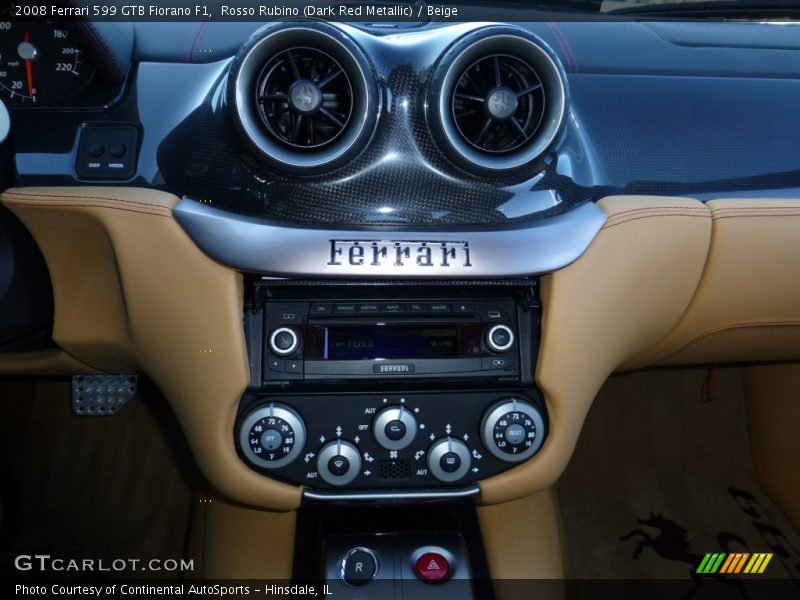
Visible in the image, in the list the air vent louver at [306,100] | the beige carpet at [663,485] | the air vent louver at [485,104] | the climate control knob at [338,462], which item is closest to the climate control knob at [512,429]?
the climate control knob at [338,462]

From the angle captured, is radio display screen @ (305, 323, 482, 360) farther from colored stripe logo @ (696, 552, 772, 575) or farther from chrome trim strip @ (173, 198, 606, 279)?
colored stripe logo @ (696, 552, 772, 575)

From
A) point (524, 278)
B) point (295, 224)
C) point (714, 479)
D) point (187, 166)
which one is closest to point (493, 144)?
point (524, 278)

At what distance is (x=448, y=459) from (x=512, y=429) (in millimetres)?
128

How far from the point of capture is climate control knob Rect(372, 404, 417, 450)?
1.34 metres

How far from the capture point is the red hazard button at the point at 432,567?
1468 millimetres

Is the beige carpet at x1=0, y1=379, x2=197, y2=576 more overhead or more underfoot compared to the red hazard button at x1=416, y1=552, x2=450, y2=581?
more underfoot

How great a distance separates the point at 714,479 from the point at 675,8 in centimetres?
140

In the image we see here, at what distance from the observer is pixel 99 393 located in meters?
1.95

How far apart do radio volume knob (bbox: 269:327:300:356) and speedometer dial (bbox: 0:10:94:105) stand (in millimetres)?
605

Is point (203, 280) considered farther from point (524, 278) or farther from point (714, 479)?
point (714, 479)

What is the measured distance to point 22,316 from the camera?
1.35 m

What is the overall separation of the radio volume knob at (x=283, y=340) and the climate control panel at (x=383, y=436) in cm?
8

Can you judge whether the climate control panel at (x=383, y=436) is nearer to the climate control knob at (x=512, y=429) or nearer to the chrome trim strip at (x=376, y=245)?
the climate control knob at (x=512, y=429)

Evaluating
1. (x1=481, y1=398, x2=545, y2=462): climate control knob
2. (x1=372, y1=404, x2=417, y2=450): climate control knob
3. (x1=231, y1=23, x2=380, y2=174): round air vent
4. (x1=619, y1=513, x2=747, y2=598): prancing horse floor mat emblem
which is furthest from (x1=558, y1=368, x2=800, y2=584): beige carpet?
(x1=231, y1=23, x2=380, y2=174): round air vent
